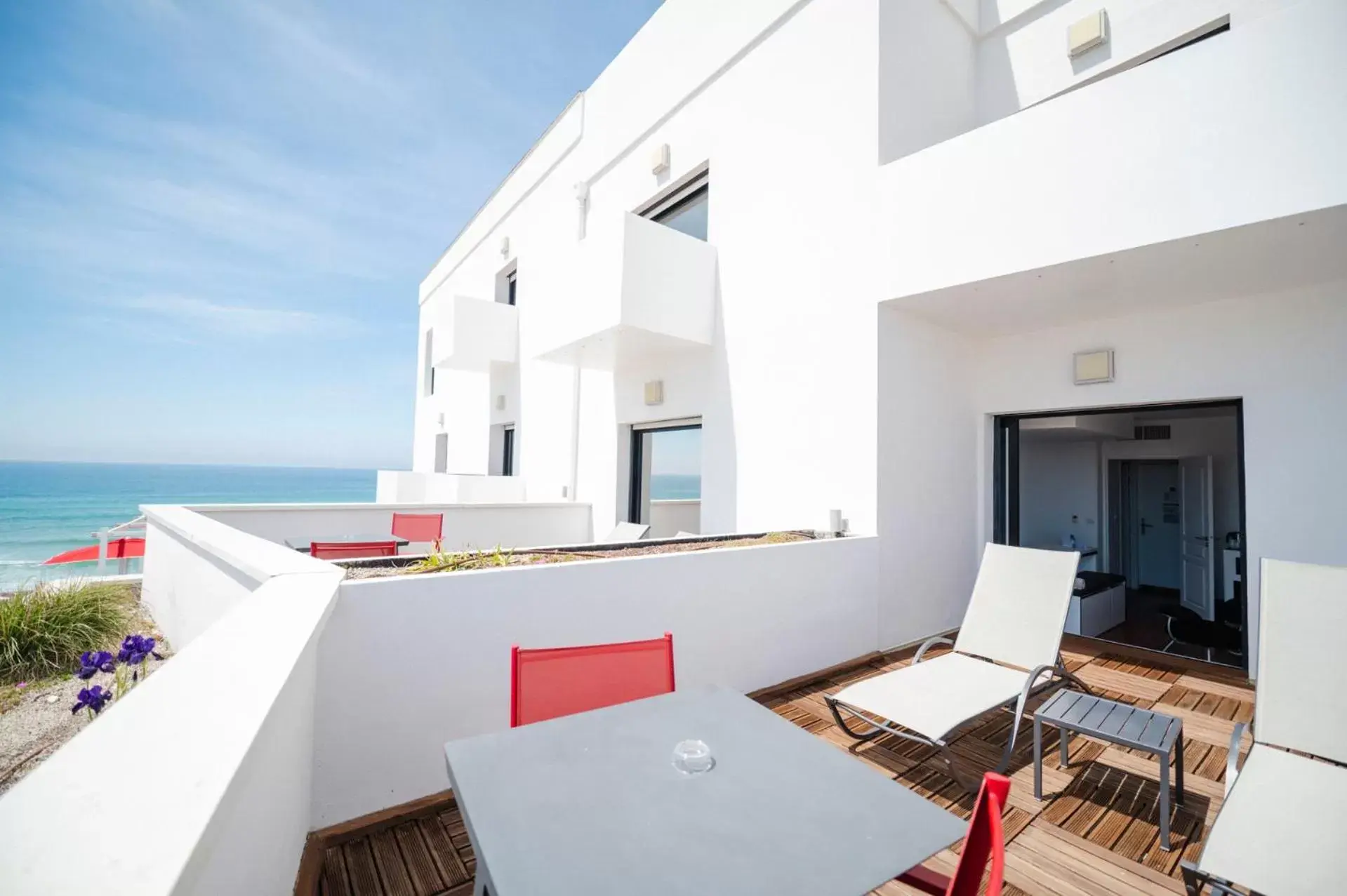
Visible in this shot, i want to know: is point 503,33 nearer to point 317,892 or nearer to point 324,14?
point 324,14

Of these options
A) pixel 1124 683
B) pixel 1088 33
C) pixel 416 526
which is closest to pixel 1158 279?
pixel 1088 33

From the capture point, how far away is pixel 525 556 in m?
3.58

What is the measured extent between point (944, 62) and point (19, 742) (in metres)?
8.66

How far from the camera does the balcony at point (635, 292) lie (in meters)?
6.05

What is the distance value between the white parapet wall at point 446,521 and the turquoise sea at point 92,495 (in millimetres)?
1720

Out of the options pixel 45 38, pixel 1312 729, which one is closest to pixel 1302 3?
pixel 1312 729

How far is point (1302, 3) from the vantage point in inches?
124

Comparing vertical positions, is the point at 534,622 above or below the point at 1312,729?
above

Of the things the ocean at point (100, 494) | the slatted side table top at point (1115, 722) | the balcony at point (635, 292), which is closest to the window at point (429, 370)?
the ocean at point (100, 494)

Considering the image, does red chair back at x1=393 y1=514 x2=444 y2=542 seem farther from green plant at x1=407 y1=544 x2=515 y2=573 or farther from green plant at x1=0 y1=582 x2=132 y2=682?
green plant at x1=407 y1=544 x2=515 y2=573

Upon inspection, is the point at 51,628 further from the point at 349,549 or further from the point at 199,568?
the point at 349,549

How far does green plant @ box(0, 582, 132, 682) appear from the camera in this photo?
13.9 feet

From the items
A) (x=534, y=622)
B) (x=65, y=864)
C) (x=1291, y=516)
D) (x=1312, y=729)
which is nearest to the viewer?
(x=65, y=864)

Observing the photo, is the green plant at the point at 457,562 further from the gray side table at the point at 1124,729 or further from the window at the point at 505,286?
the window at the point at 505,286
